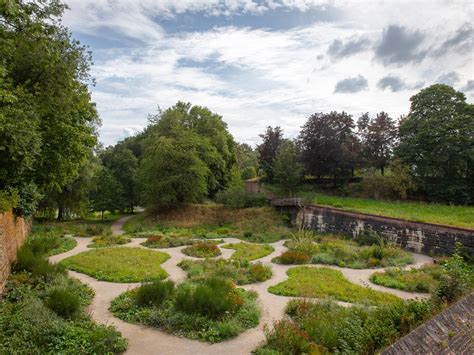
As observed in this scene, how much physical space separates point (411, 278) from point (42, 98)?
54.1 feet

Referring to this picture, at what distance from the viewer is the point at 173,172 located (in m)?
31.9

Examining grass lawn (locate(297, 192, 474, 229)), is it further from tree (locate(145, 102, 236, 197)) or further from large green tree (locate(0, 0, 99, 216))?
large green tree (locate(0, 0, 99, 216))

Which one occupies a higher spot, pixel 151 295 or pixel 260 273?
pixel 151 295

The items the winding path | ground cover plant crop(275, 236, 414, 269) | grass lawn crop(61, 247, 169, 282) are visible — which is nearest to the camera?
the winding path

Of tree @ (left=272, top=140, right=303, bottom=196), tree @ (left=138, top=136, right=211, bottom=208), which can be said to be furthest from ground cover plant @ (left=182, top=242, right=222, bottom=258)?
tree @ (left=272, top=140, right=303, bottom=196)

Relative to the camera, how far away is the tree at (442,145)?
29.5m

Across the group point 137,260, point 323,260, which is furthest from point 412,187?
point 137,260

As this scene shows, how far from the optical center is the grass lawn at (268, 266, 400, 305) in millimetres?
11840

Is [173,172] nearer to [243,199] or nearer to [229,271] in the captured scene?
[243,199]

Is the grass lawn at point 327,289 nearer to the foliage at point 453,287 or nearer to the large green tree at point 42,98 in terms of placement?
the foliage at point 453,287

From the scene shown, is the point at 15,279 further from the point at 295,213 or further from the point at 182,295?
the point at 295,213

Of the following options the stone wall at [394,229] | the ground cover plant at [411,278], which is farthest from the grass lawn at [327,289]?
the stone wall at [394,229]

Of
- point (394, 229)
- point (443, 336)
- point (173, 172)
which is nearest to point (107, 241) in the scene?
point (173, 172)

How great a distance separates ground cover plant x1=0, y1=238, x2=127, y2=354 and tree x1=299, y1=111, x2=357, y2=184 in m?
28.0
